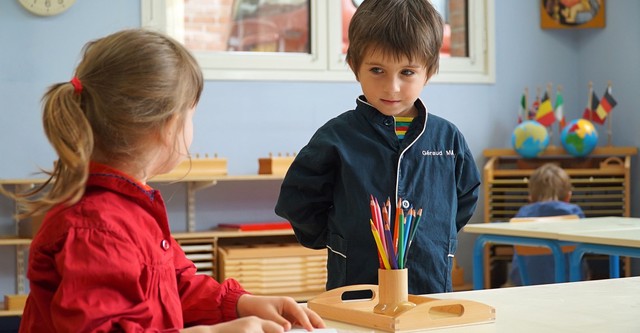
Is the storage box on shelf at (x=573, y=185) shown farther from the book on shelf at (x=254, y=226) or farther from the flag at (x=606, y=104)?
the book on shelf at (x=254, y=226)

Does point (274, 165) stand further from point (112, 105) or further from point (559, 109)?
point (112, 105)

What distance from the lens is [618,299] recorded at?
1.47 metres

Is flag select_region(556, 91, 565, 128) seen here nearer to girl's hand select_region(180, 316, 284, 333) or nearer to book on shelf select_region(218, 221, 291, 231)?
book on shelf select_region(218, 221, 291, 231)

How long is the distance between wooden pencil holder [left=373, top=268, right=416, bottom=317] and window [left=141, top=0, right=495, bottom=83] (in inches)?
134

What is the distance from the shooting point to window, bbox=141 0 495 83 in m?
4.61

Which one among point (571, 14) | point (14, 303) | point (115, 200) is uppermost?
point (571, 14)

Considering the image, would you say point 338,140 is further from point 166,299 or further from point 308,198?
point 166,299

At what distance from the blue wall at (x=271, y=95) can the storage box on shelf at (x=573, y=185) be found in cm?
16

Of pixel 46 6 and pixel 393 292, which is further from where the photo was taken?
pixel 46 6

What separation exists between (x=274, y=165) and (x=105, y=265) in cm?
349

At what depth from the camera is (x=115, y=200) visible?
1049 millimetres

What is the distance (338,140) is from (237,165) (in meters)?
2.88

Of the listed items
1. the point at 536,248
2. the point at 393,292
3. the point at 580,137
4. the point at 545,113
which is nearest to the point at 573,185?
the point at 580,137

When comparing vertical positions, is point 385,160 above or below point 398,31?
below
